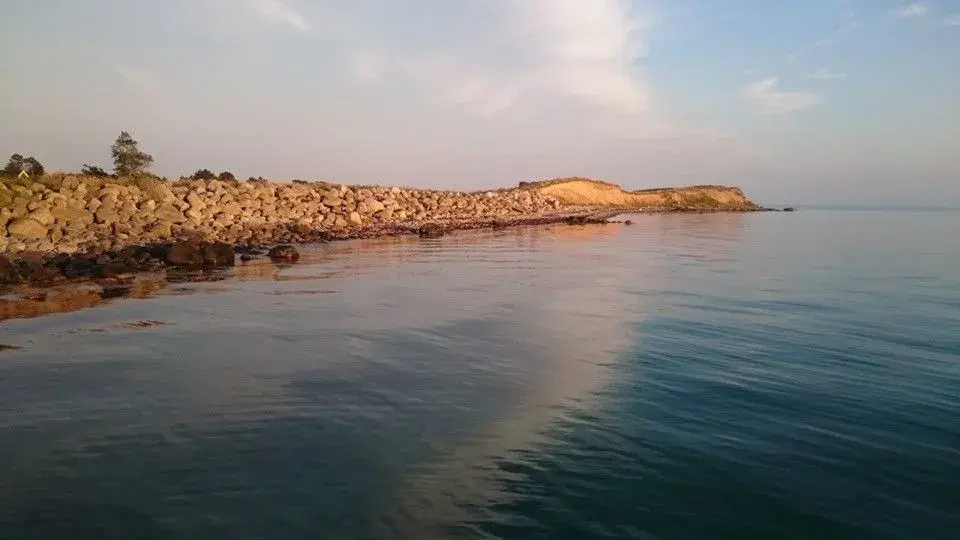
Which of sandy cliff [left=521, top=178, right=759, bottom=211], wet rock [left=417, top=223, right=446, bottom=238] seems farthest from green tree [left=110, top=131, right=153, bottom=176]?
sandy cliff [left=521, top=178, right=759, bottom=211]

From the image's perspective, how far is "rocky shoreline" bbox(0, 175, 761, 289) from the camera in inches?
831

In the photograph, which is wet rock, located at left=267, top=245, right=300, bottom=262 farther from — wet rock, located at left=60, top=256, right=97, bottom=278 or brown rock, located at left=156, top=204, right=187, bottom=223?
brown rock, located at left=156, top=204, right=187, bottom=223

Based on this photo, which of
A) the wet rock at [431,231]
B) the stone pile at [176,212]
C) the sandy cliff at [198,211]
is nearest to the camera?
the stone pile at [176,212]

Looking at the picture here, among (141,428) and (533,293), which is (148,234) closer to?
(533,293)

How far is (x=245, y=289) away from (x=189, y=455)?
1181 cm

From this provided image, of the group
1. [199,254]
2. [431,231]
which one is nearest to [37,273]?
[199,254]

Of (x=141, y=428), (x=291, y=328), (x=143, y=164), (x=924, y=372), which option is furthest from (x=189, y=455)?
(x=143, y=164)

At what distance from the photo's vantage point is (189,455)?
6.11 meters

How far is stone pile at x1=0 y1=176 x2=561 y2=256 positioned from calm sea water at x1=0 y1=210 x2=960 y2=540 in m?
14.6

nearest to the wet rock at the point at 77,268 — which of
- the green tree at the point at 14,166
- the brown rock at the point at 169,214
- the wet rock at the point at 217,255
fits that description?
the wet rock at the point at 217,255

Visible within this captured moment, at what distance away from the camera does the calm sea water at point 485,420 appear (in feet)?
16.5

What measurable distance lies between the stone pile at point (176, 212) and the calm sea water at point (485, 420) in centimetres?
1456

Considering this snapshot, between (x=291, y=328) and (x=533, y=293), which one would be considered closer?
(x=291, y=328)

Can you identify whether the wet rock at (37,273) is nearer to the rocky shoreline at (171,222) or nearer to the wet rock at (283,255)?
the rocky shoreline at (171,222)
